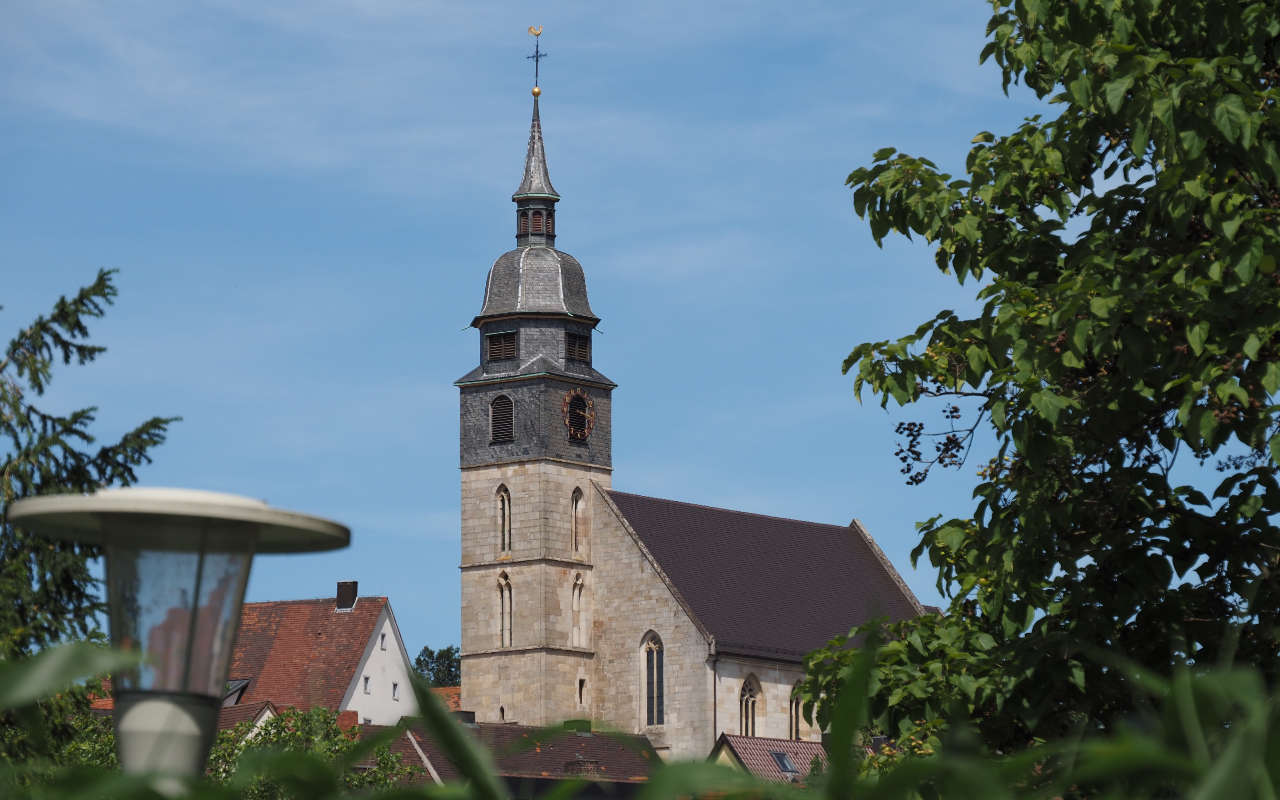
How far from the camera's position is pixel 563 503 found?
7094cm

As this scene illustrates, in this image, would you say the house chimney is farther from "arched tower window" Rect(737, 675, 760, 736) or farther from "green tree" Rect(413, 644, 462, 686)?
"green tree" Rect(413, 644, 462, 686)

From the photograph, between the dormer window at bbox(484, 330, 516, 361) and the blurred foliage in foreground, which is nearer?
the blurred foliage in foreground

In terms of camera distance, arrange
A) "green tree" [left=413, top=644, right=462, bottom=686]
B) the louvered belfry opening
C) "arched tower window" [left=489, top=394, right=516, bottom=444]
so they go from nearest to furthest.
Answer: "arched tower window" [left=489, top=394, right=516, bottom=444] → the louvered belfry opening → "green tree" [left=413, top=644, right=462, bottom=686]

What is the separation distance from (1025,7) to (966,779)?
769 centimetres

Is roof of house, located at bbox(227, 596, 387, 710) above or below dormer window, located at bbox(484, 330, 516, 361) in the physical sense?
below

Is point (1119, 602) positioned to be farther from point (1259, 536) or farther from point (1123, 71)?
point (1123, 71)

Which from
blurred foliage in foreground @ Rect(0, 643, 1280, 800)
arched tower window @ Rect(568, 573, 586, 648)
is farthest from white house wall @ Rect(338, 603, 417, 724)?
blurred foliage in foreground @ Rect(0, 643, 1280, 800)

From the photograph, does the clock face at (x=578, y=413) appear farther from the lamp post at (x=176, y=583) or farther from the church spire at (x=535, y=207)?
the lamp post at (x=176, y=583)

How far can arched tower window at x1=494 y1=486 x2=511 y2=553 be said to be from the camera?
71.0 m

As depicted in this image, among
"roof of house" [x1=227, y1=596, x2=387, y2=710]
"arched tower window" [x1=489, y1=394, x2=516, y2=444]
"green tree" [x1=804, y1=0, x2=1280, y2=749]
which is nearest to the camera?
"green tree" [x1=804, y1=0, x2=1280, y2=749]

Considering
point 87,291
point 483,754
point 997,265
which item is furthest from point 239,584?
point 87,291

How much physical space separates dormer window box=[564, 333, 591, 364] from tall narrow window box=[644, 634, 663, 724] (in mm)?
12463

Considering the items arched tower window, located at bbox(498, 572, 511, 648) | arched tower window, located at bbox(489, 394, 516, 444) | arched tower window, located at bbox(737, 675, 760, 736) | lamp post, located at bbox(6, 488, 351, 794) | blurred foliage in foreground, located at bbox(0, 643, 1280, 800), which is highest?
arched tower window, located at bbox(489, 394, 516, 444)

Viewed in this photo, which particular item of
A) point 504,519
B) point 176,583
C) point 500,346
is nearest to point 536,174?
point 500,346
